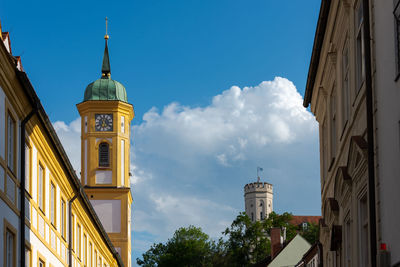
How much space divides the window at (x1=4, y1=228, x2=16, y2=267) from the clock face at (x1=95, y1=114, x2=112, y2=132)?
47934 mm

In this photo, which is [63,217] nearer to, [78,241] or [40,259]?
[40,259]

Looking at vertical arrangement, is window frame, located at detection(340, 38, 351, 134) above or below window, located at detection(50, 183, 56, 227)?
above

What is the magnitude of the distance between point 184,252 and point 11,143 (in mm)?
85890

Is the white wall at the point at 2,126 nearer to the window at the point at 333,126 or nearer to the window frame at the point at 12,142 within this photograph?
the window frame at the point at 12,142

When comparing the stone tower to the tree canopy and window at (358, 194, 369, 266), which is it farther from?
window at (358, 194, 369, 266)

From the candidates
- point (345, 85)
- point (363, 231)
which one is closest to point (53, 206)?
point (345, 85)

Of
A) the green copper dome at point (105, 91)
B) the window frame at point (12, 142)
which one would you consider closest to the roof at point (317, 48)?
the window frame at point (12, 142)

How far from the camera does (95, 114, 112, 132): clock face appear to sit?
223ft

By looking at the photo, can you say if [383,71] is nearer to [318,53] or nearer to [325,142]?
[318,53]

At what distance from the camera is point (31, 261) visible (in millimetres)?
22344

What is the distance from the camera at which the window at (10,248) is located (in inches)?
763

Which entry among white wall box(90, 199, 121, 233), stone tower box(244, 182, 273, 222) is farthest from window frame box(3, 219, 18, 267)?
stone tower box(244, 182, 273, 222)

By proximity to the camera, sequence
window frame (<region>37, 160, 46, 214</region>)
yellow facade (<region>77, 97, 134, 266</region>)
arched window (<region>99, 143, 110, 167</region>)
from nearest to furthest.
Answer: window frame (<region>37, 160, 46, 214</region>), yellow facade (<region>77, 97, 134, 266</region>), arched window (<region>99, 143, 110, 167</region>)

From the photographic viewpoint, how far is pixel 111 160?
67.4m
